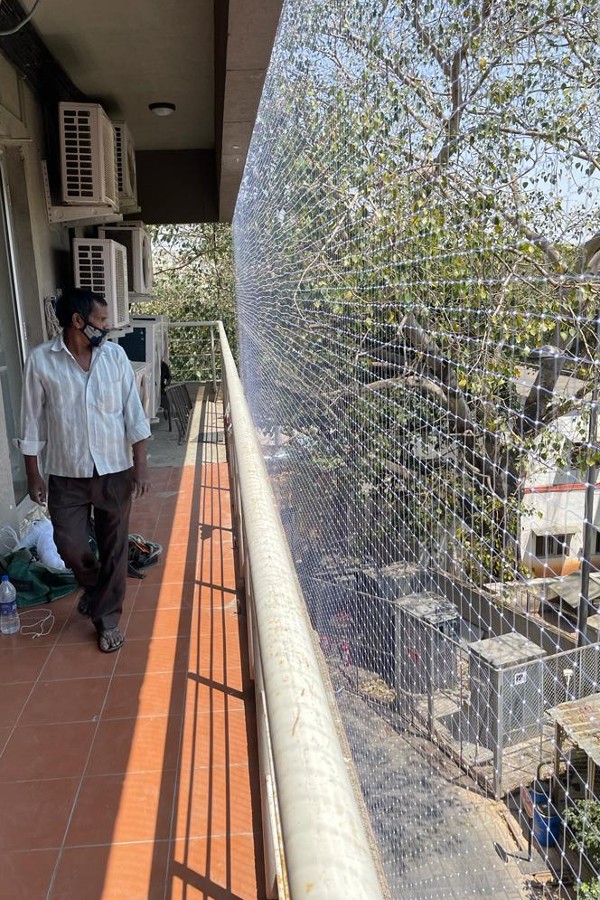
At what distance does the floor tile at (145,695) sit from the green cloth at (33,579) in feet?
2.79

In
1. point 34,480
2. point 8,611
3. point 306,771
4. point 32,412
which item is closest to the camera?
point 306,771

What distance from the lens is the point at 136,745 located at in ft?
7.75

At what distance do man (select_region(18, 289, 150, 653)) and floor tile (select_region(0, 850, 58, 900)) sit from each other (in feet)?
3.54

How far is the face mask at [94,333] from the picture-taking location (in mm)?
2725

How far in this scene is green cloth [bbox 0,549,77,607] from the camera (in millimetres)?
3431

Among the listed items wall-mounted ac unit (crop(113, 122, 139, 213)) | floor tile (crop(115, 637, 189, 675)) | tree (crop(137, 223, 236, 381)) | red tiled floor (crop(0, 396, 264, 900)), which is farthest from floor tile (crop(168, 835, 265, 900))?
tree (crop(137, 223, 236, 381))

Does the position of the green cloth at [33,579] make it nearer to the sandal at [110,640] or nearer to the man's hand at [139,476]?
the sandal at [110,640]

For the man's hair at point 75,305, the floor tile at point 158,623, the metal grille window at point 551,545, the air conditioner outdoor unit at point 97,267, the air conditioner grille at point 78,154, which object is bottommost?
the floor tile at point 158,623

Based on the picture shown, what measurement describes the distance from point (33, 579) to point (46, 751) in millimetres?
1245

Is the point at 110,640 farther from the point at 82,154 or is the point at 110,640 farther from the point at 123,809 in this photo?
the point at 82,154

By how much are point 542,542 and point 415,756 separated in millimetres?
672

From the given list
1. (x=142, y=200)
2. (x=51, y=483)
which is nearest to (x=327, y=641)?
(x=51, y=483)

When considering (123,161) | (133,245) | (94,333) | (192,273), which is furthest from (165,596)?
(192,273)

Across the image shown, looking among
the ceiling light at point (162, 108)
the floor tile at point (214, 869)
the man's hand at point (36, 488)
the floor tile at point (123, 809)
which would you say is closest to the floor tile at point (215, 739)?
the floor tile at point (123, 809)
